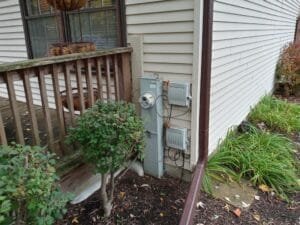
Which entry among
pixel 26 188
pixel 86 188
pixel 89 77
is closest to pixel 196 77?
pixel 89 77

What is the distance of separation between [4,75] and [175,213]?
6.07 ft

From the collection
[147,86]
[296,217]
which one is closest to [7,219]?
[147,86]

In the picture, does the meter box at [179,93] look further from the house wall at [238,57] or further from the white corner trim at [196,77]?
the house wall at [238,57]

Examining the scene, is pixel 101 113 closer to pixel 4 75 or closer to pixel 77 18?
pixel 4 75

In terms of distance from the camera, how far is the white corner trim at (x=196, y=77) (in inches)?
92.4

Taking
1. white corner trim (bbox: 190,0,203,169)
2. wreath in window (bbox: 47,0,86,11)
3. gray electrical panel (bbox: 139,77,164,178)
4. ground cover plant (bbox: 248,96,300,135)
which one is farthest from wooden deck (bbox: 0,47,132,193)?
ground cover plant (bbox: 248,96,300,135)

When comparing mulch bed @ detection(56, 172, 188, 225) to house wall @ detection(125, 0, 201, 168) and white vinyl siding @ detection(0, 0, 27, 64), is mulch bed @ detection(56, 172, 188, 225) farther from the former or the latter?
white vinyl siding @ detection(0, 0, 27, 64)

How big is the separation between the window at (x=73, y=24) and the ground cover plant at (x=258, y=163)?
179 centimetres

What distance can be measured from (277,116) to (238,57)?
59.6 inches

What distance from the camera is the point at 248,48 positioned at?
4.16 meters

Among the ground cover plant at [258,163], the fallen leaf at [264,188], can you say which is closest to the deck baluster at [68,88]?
the ground cover plant at [258,163]

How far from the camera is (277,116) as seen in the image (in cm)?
456

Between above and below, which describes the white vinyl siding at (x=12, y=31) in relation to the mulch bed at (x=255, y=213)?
above

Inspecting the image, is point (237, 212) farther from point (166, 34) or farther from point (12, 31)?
point (12, 31)
